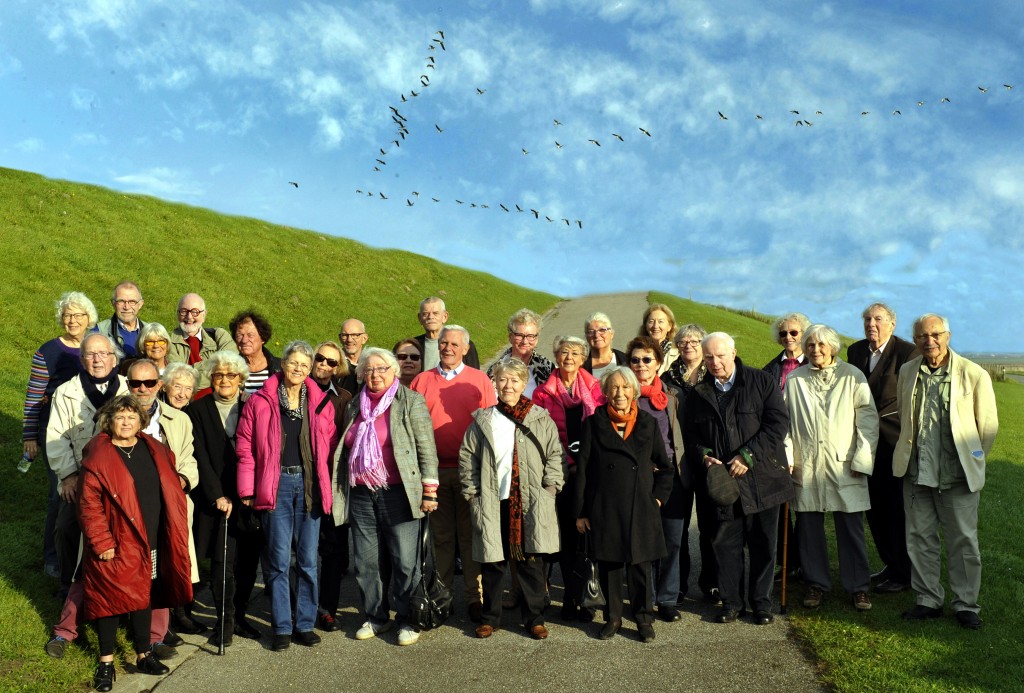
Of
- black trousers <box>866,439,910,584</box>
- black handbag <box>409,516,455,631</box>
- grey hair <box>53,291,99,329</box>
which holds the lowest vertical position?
black handbag <box>409,516,455,631</box>

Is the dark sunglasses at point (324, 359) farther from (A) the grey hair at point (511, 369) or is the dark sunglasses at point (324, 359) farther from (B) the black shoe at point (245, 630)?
(B) the black shoe at point (245, 630)

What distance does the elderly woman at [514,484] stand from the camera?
6.70 m

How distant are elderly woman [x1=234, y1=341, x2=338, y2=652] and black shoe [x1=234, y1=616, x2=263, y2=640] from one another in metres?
0.29

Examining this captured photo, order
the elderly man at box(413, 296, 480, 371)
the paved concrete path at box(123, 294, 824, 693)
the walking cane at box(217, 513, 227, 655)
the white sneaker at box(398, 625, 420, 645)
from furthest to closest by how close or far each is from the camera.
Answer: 1. the elderly man at box(413, 296, 480, 371)
2. the white sneaker at box(398, 625, 420, 645)
3. the walking cane at box(217, 513, 227, 655)
4. the paved concrete path at box(123, 294, 824, 693)

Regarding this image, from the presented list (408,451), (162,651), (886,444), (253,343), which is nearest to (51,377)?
(253,343)

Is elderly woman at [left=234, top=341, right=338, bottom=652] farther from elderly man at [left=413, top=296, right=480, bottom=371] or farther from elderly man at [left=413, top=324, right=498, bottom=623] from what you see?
elderly man at [left=413, top=296, right=480, bottom=371]

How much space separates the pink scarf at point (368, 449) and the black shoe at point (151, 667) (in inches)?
78.9

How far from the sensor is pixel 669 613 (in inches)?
274

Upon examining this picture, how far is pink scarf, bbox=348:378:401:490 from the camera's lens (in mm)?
6625

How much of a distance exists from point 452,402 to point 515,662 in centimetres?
236

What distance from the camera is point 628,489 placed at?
6602 mm

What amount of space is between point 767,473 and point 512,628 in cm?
263

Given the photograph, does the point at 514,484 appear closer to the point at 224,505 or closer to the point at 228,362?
the point at 224,505

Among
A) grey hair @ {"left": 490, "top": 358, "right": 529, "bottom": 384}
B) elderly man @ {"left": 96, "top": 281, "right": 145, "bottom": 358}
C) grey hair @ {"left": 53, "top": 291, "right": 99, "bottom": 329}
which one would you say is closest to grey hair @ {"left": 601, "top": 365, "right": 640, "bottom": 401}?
grey hair @ {"left": 490, "top": 358, "right": 529, "bottom": 384}
